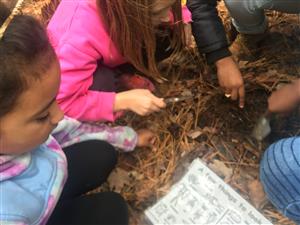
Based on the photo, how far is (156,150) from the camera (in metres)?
1.36

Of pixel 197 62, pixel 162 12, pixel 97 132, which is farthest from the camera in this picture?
pixel 197 62

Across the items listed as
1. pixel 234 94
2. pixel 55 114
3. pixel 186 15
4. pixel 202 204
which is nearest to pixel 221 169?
pixel 202 204

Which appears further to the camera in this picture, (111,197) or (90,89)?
(90,89)

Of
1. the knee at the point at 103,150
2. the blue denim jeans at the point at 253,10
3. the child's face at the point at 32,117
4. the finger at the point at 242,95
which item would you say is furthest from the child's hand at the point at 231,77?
the child's face at the point at 32,117

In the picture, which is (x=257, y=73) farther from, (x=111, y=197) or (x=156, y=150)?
(x=111, y=197)

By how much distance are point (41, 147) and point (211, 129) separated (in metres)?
0.56

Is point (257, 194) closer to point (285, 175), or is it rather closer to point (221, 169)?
point (221, 169)

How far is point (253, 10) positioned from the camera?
49.8 inches

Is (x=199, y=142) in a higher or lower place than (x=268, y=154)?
lower

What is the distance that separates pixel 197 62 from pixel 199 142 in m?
0.30

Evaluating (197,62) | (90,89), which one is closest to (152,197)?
(90,89)

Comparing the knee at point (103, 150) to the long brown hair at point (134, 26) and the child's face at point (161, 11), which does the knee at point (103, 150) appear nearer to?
the long brown hair at point (134, 26)

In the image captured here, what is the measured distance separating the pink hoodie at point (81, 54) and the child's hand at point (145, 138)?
137mm

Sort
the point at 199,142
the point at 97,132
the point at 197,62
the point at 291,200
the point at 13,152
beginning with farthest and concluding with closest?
the point at 197,62, the point at 199,142, the point at 97,132, the point at 291,200, the point at 13,152
